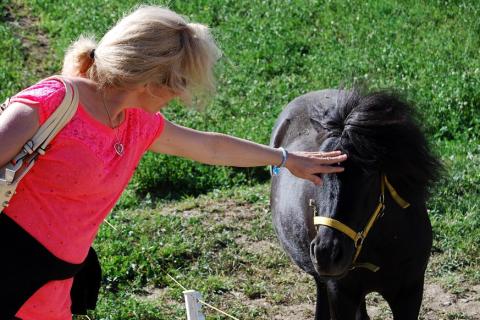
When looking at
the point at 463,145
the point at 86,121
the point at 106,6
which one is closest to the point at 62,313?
the point at 86,121

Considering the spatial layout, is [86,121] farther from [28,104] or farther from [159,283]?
[159,283]

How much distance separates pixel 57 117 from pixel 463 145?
5985 millimetres

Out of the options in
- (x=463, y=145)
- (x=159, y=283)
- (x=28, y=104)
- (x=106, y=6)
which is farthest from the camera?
(x=106, y=6)

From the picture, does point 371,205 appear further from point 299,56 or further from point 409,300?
point 299,56

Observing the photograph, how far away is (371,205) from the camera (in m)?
4.12

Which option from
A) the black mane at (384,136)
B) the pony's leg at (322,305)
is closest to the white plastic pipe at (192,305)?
the black mane at (384,136)

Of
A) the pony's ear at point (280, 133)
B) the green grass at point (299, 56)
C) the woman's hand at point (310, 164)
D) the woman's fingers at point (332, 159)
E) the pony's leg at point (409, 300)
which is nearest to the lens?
the woman's hand at point (310, 164)

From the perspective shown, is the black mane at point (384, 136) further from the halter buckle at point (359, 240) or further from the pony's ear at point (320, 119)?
the halter buckle at point (359, 240)

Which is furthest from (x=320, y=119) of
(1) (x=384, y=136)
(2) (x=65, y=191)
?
(2) (x=65, y=191)

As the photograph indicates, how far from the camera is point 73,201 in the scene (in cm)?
294

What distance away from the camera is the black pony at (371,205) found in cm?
396

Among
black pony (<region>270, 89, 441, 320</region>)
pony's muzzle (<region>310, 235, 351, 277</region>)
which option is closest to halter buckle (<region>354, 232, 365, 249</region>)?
black pony (<region>270, 89, 441, 320</region>)

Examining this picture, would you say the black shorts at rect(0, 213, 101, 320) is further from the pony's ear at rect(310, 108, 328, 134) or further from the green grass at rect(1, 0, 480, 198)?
the green grass at rect(1, 0, 480, 198)

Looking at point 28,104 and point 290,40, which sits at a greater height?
point 28,104
